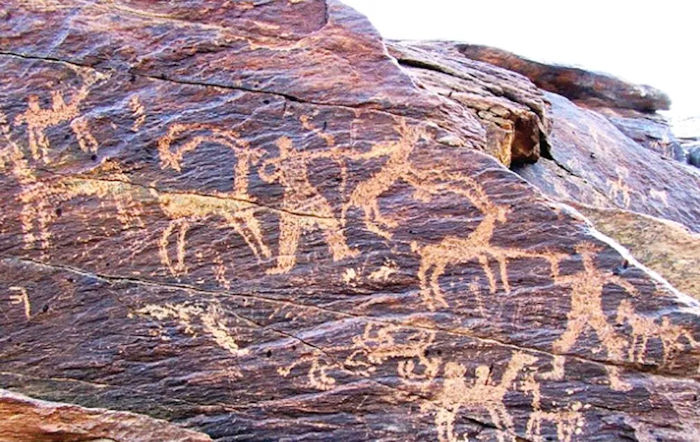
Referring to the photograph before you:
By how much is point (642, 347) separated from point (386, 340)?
5.00 ft

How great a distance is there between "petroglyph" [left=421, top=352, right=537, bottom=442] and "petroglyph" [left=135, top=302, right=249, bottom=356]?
121 centimetres

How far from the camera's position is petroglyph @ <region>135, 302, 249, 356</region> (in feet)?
14.2

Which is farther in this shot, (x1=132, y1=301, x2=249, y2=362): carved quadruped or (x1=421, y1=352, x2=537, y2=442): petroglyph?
(x1=132, y1=301, x2=249, y2=362): carved quadruped

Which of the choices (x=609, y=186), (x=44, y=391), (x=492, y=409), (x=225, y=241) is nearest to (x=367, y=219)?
(x=225, y=241)

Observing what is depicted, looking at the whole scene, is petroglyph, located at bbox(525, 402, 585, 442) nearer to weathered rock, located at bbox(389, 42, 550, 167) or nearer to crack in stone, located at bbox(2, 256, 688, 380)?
crack in stone, located at bbox(2, 256, 688, 380)

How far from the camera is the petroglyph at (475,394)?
13.8 feet

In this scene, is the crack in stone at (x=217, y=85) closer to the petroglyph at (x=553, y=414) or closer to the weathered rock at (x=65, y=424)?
the petroglyph at (x=553, y=414)

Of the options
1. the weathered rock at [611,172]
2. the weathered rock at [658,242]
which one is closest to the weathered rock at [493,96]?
the weathered rock at [611,172]

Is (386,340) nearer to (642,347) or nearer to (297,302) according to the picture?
(297,302)

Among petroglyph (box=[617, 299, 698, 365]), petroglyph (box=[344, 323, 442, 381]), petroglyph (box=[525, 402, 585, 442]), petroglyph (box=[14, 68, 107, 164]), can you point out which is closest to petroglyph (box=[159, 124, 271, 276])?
petroglyph (box=[14, 68, 107, 164])

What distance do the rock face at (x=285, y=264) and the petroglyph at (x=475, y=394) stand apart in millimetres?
12

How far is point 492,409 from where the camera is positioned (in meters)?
4.23

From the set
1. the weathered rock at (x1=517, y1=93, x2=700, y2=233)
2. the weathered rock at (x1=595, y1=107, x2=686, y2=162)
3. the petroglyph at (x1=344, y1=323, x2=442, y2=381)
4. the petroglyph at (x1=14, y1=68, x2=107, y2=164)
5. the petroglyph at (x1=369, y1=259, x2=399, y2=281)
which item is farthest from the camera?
the weathered rock at (x1=595, y1=107, x2=686, y2=162)

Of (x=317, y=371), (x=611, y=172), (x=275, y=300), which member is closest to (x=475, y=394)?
(x=317, y=371)
